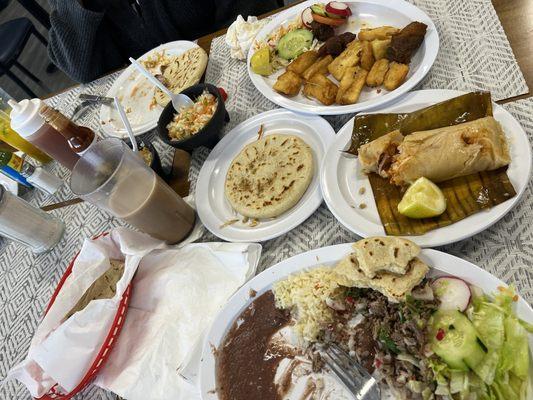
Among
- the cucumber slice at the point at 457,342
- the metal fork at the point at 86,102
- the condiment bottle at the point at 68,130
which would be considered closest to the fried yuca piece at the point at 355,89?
the cucumber slice at the point at 457,342

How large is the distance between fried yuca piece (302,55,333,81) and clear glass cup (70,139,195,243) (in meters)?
0.96

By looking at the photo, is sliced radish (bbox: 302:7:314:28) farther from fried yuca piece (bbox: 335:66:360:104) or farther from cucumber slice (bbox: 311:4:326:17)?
fried yuca piece (bbox: 335:66:360:104)

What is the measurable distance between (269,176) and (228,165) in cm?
31

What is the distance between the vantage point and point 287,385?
54.5 inches

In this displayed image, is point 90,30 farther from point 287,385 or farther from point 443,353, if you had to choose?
point 443,353

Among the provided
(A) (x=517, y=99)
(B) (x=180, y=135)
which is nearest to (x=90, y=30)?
(B) (x=180, y=135)

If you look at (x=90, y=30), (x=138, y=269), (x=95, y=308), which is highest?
(x=90, y=30)

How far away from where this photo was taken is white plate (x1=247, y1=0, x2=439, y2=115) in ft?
5.99

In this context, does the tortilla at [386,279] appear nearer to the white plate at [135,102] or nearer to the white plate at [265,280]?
the white plate at [265,280]

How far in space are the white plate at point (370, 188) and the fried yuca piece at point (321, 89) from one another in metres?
0.27

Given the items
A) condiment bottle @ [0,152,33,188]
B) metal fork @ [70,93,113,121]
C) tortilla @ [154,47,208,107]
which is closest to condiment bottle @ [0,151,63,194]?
condiment bottle @ [0,152,33,188]

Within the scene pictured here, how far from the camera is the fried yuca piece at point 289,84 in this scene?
6.93ft

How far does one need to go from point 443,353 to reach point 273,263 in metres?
0.75

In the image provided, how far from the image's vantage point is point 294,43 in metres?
2.30
